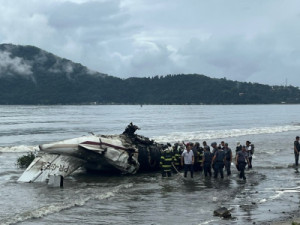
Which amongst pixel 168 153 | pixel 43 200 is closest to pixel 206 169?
pixel 168 153

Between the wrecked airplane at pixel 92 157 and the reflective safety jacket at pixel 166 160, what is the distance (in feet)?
7.87

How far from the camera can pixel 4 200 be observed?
59.7 ft

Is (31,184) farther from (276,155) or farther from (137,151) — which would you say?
(276,155)

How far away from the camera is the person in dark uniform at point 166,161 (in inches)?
886

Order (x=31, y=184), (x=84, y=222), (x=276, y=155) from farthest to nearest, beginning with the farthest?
1. (x=276, y=155)
2. (x=31, y=184)
3. (x=84, y=222)


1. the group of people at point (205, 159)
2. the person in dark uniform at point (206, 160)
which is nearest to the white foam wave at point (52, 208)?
the group of people at point (205, 159)

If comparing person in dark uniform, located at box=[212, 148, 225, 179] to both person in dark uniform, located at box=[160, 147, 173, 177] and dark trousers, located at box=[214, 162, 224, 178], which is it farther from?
person in dark uniform, located at box=[160, 147, 173, 177]

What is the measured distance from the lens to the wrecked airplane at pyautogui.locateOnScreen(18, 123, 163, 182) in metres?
23.2

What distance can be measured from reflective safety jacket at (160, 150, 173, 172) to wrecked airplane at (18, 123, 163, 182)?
240 cm

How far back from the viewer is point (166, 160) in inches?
895

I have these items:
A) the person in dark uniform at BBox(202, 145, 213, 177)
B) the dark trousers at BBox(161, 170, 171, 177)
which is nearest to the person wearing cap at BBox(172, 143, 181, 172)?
the dark trousers at BBox(161, 170, 171, 177)

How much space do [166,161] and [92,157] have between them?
12.9ft

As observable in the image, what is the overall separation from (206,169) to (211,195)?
4493 millimetres

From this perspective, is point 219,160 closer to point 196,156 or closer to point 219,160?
point 219,160
